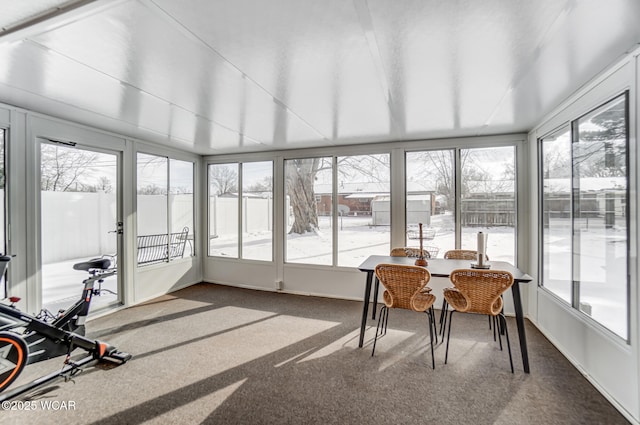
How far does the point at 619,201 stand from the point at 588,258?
691mm

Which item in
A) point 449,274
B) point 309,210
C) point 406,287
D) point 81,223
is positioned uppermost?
point 309,210

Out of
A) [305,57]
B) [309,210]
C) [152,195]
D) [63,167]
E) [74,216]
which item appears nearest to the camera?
[305,57]

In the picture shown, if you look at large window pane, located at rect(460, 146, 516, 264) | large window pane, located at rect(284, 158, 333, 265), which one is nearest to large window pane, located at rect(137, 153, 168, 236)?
large window pane, located at rect(284, 158, 333, 265)

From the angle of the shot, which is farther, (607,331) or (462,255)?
(462,255)

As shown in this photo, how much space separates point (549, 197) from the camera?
3.44 meters

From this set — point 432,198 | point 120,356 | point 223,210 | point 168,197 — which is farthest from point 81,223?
point 432,198

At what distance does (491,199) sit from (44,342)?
206 inches

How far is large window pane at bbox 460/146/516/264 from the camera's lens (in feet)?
13.5

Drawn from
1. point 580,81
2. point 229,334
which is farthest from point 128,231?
point 580,81

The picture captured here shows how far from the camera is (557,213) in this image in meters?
3.23

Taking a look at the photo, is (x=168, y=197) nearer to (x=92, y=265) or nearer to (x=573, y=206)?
(x=92, y=265)

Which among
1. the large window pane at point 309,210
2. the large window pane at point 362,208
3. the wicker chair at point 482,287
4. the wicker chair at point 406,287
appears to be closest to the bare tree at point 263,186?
the large window pane at point 309,210

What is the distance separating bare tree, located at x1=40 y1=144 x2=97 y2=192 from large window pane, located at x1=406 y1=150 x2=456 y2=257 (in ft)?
14.8

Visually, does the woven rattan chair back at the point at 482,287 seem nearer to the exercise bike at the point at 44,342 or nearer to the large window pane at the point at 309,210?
the large window pane at the point at 309,210
